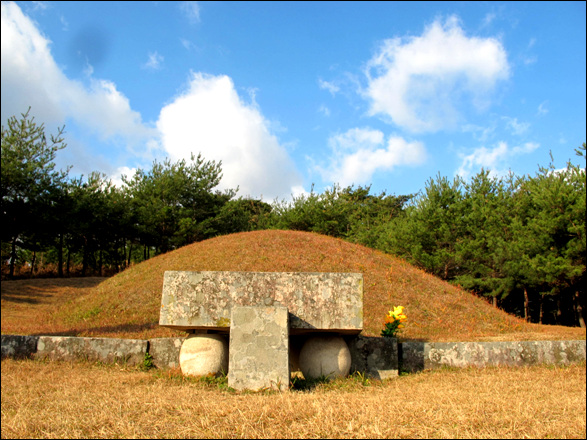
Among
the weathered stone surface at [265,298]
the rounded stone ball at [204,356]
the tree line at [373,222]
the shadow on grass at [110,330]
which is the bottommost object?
the shadow on grass at [110,330]

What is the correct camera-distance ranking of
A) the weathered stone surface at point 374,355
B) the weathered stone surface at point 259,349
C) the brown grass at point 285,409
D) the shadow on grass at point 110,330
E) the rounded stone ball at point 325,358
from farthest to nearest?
the shadow on grass at point 110,330 → the weathered stone surface at point 374,355 → the rounded stone ball at point 325,358 → the weathered stone surface at point 259,349 → the brown grass at point 285,409

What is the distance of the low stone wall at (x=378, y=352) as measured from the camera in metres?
6.44

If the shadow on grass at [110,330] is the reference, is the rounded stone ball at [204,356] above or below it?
above

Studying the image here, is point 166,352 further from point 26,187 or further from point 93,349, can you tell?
point 26,187

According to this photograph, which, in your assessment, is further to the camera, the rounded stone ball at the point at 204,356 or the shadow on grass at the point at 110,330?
the shadow on grass at the point at 110,330

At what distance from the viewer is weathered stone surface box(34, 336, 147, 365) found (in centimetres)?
657

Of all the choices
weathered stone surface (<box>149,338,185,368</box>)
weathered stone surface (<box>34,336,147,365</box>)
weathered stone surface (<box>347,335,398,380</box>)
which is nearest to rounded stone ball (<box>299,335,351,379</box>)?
weathered stone surface (<box>347,335,398,380</box>)

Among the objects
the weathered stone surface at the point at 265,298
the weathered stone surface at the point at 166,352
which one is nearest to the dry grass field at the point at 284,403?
the weathered stone surface at the point at 166,352

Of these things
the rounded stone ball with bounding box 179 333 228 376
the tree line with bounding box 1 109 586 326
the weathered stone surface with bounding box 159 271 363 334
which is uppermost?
the tree line with bounding box 1 109 586 326

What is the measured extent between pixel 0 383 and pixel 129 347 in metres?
1.86

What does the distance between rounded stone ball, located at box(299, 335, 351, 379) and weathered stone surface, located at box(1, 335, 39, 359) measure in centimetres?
425

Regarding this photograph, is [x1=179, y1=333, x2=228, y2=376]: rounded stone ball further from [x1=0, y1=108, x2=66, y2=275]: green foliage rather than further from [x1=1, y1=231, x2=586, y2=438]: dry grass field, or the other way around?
[x1=0, y1=108, x2=66, y2=275]: green foliage

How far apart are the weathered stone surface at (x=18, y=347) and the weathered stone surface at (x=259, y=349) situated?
368cm

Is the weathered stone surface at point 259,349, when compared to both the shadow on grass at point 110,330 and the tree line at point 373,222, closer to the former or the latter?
the shadow on grass at point 110,330
